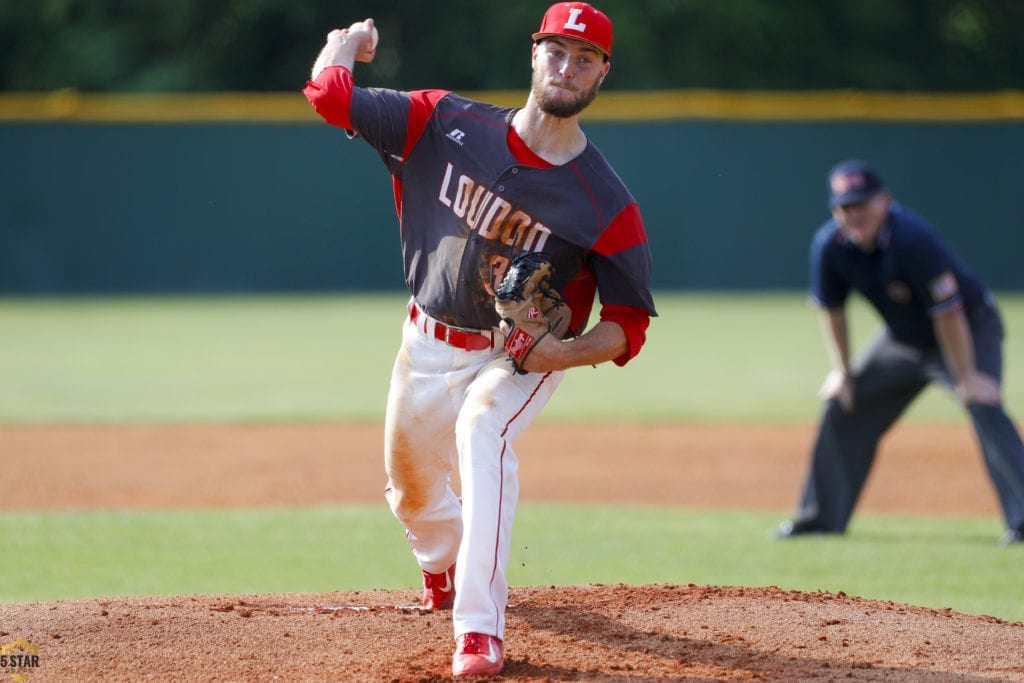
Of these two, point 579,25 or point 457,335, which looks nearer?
point 579,25

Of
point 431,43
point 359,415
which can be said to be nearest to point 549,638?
point 359,415

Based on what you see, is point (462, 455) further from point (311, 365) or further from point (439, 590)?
point (311, 365)

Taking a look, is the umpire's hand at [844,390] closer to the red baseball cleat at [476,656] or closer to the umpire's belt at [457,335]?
the umpire's belt at [457,335]

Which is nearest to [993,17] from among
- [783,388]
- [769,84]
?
[769,84]

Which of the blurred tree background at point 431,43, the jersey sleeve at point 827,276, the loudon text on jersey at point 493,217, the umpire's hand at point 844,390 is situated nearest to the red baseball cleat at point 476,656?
the loudon text on jersey at point 493,217

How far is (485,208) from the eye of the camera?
13.5 ft

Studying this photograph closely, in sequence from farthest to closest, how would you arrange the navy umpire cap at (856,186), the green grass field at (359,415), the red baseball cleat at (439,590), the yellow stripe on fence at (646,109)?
the yellow stripe on fence at (646,109) < the navy umpire cap at (856,186) < the green grass field at (359,415) < the red baseball cleat at (439,590)

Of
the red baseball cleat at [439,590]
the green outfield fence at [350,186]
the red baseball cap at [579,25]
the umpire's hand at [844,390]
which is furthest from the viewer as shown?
the green outfield fence at [350,186]

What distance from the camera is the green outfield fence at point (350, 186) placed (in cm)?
2066

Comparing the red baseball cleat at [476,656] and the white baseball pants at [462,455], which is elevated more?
the white baseball pants at [462,455]

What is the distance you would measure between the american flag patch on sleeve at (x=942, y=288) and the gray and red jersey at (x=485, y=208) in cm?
299

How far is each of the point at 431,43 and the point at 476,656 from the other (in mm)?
22740

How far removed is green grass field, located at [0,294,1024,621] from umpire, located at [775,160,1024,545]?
0.33 metres

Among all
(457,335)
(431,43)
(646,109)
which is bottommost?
(457,335)
